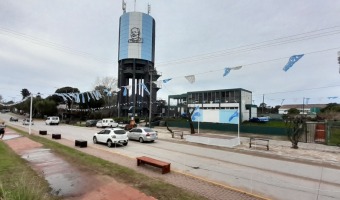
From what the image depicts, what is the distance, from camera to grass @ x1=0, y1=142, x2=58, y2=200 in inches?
219

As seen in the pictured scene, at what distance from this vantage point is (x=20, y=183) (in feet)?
20.2

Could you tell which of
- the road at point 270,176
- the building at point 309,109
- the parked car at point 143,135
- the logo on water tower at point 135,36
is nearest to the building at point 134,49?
the logo on water tower at point 135,36

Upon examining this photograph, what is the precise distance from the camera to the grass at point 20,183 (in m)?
5.55

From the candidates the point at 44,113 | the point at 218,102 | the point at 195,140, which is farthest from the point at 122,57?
the point at 195,140

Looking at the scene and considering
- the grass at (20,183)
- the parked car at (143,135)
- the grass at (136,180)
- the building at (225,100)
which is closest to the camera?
the grass at (20,183)

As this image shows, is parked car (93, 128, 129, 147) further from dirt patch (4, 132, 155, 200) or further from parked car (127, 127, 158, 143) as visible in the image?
dirt patch (4, 132, 155, 200)

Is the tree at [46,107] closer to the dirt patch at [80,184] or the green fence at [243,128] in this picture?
the green fence at [243,128]

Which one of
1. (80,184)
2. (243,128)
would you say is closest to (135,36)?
(243,128)

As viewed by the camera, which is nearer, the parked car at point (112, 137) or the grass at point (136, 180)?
the grass at point (136, 180)

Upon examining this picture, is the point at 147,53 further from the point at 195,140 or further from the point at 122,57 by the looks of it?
the point at 195,140

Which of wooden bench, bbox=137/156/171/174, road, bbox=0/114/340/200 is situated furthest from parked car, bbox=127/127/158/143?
wooden bench, bbox=137/156/171/174

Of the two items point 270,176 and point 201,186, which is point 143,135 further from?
point 201,186

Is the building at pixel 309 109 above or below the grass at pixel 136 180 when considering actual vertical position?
above

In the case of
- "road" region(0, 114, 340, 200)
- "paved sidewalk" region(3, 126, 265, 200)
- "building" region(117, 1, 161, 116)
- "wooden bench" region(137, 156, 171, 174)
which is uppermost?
"building" region(117, 1, 161, 116)
